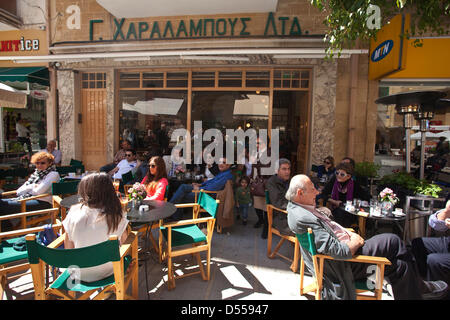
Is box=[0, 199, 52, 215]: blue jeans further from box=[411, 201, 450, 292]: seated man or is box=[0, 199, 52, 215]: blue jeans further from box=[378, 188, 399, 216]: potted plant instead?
box=[411, 201, 450, 292]: seated man

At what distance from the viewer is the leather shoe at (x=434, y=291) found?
236 centimetres

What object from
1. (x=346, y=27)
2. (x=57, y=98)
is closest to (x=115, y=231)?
(x=346, y=27)

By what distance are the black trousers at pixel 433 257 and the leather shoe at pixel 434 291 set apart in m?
0.10

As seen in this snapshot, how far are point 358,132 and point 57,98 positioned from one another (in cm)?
852

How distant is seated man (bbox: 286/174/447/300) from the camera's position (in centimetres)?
209

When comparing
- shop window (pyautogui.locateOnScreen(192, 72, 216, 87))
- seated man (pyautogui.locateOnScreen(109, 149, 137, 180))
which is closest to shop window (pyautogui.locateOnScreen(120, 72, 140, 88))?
shop window (pyautogui.locateOnScreen(192, 72, 216, 87))

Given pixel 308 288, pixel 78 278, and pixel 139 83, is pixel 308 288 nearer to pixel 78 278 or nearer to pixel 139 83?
pixel 78 278

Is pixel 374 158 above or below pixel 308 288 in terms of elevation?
above

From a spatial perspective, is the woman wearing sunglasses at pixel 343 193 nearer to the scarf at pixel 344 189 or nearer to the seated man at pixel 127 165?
the scarf at pixel 344 189

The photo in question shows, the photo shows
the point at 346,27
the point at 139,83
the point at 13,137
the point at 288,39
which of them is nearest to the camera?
the point at 346,27

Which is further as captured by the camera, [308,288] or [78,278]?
[308,288]

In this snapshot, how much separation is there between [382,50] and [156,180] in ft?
17.5
